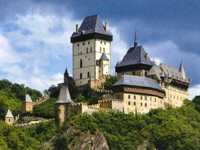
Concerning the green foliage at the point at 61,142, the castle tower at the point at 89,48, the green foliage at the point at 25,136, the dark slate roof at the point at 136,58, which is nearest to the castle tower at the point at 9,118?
the green foliage at the point at 25,136

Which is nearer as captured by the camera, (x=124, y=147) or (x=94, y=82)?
(x=124, y=147)

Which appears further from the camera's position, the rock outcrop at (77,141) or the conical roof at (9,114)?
the conical roof at (9,114)

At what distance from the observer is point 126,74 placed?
147125 millimetres

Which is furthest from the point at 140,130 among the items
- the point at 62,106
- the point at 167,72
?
the point at 167,72

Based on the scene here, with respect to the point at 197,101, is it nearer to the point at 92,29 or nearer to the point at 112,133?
the point at 92,29

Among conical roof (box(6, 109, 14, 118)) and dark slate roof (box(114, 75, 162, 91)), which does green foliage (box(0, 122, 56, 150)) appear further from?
dark slate roof (box(114, 75, 162, 91))

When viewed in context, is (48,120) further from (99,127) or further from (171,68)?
(171,68)

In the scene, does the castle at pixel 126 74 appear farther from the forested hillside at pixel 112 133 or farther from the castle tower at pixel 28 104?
the castle tower at pixel 28 104

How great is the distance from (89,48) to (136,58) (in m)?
6.77

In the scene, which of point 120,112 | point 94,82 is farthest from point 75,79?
point 120,112

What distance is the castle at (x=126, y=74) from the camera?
141m

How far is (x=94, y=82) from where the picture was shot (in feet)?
480

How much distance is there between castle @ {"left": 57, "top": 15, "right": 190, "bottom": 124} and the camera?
5541 inches

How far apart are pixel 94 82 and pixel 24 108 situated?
9.89 metres
